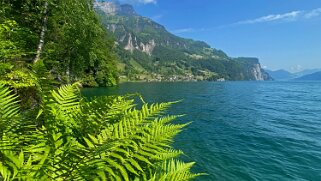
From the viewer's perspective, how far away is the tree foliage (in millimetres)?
2363

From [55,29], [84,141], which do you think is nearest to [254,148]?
[84,141]

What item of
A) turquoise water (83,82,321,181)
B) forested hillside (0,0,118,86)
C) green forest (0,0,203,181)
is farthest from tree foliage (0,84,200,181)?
turquoise water (83,82,321,181)

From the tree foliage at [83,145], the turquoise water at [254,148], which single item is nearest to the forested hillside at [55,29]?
the turquoise water at [254,148]

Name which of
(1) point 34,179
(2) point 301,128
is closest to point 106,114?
(1) point 34,179

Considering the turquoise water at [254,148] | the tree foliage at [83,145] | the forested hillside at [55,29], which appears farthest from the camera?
the forested hillside at [55,29]

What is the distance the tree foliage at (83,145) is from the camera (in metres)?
2.36

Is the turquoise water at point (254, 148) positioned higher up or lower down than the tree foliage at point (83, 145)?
lower down

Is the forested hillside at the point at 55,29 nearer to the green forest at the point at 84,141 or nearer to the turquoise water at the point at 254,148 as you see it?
the turquoise water at the point at 254,148

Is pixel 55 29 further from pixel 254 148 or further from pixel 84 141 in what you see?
pixel 84 141

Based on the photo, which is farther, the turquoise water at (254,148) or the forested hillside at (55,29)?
the forested hillside at (55,29)

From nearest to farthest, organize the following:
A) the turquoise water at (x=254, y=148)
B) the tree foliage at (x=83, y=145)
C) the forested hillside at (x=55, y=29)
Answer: the tree foliage at (x=83, y=145) < the turquoise water at (x=254, y=148) < the forested hillside at (x=55, y=29)

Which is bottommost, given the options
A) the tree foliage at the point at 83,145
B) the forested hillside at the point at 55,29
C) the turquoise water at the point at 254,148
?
the turquoise water at the point at 254,148

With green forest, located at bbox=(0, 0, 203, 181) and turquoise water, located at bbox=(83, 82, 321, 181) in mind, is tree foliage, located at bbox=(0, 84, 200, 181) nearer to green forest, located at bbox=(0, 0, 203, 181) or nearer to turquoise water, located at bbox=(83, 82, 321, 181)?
green forest, located at bbox=(0, 0, 203, 181)

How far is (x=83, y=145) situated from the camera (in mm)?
2969
